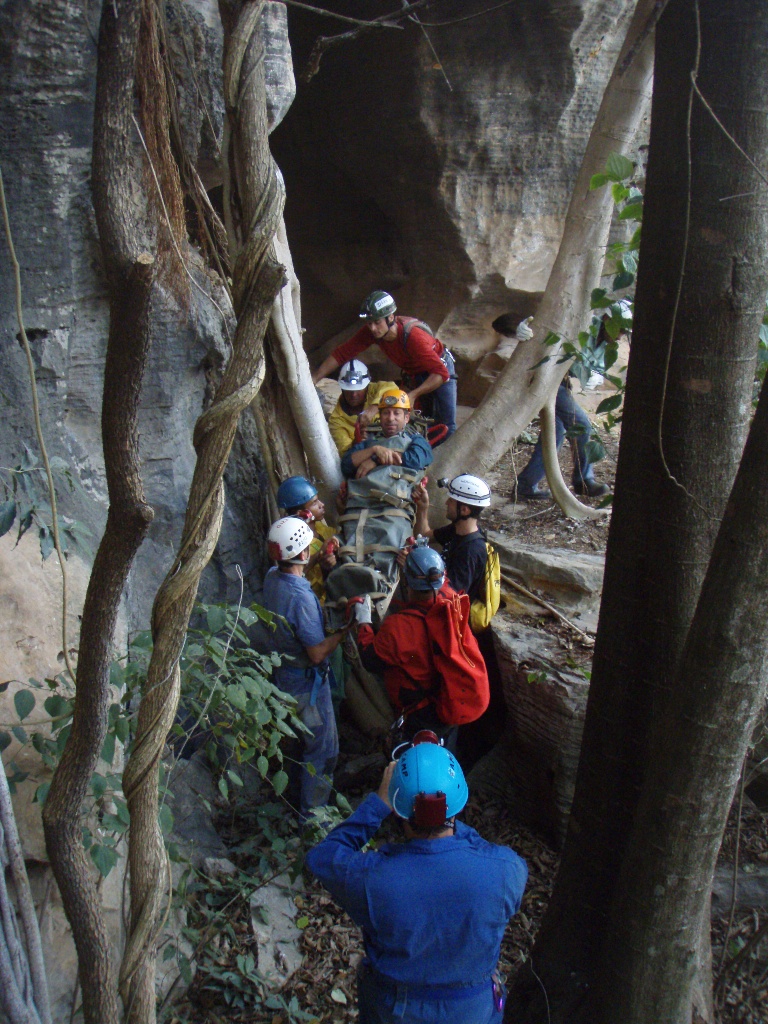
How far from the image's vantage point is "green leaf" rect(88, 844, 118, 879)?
2.39 metres

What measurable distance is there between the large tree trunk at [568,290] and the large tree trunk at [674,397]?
2.83 meters

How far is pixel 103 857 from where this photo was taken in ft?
7.93

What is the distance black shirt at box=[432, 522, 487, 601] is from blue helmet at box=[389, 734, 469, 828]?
1954 millimetres

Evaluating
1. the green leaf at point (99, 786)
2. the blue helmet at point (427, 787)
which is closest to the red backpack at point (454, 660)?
the blue helmet at point (427, 787)

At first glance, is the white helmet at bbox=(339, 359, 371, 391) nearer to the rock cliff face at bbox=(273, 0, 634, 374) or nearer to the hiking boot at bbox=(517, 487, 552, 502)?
the hiking boot at bbox=(517, 487, 552, 502)

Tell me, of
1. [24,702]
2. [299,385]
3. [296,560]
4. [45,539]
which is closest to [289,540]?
[296,560]

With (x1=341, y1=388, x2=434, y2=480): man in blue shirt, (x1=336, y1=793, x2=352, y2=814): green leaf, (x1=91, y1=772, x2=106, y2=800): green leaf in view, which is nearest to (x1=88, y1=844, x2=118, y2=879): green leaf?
(x1=91, y1=772, x2=106, y2=800): green leaf

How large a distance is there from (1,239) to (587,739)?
3.30 metres

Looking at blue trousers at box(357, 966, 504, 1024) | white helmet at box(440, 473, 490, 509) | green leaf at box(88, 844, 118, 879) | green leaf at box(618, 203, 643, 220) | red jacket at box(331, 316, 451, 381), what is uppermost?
green leaf at box(618, 203, 643, 220)

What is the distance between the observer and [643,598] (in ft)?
8.43

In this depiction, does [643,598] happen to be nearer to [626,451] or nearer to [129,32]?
[626,451]

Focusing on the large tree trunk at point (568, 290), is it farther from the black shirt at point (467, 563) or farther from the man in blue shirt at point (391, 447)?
the black shirt at point (467, 563)

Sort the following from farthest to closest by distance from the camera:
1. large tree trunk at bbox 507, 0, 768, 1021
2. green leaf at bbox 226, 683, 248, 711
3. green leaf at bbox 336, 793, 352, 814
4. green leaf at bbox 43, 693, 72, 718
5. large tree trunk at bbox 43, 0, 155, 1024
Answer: green leaf at bbox 336, 793, 352, 814 < green leaf at bbox 226, 683, 248, 711 < green leaf at bbox 43, 693, 72, 718 < large tree trunk at bbox 507, 0, 768, 1021 < large tree trunk at bbox 43, 0, 155, 1024

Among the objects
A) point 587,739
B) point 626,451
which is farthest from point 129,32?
point 587,739
